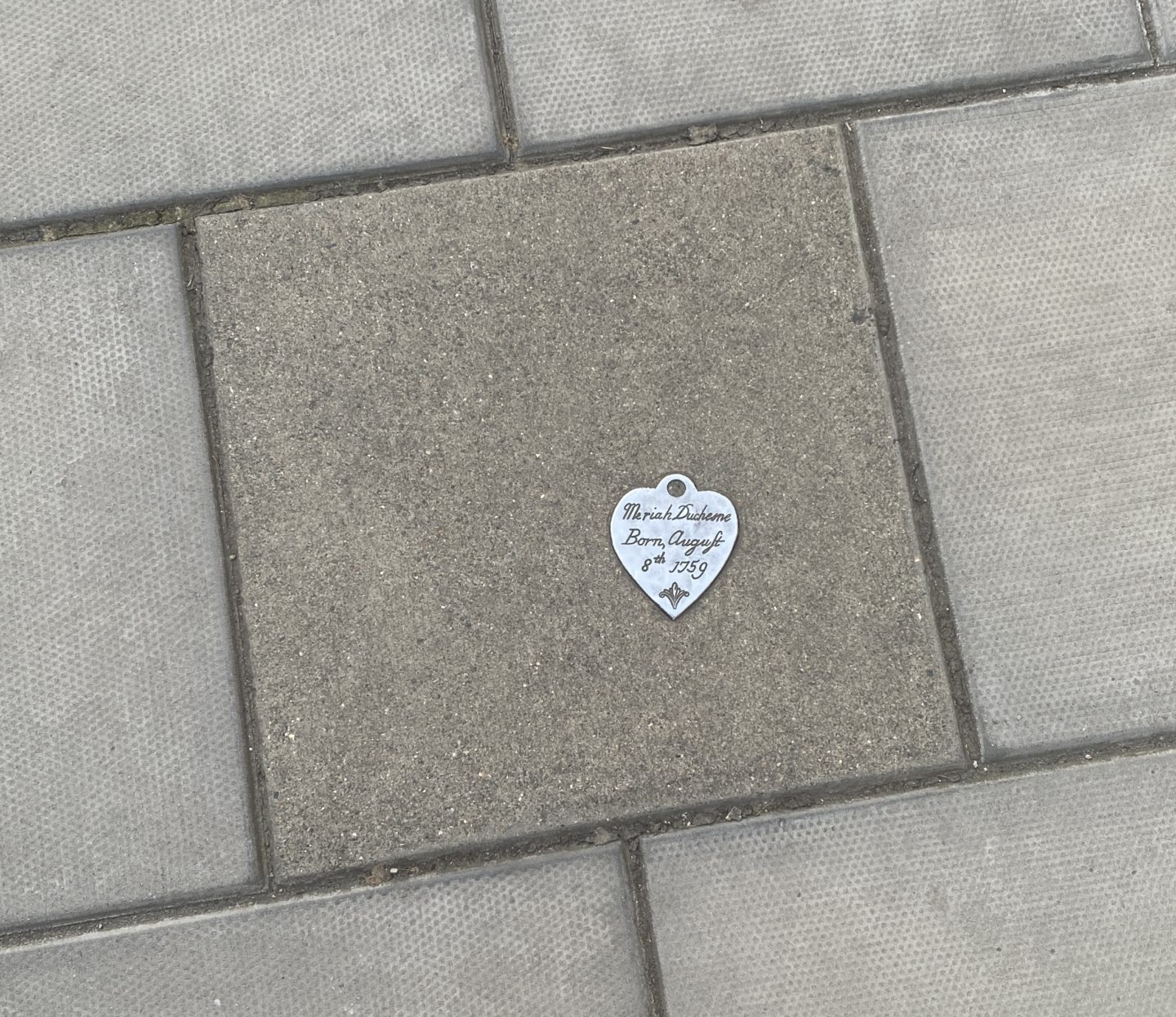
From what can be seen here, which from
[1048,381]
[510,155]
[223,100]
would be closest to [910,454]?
[1048,381]

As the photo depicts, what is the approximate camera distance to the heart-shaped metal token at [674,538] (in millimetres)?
1782

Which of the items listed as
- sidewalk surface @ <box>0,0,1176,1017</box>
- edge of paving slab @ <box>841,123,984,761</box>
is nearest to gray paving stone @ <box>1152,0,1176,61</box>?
sidewalk surface @ <box>0,0,1176,1017</box>

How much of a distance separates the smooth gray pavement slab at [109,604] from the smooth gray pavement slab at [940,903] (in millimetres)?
830

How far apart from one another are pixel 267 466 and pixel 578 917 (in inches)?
38.2

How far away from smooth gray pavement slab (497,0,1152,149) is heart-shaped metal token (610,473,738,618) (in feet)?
2.33

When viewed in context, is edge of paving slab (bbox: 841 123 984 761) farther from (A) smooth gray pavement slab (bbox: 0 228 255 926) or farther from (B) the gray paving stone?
(A) smooth gray pavement slab (bbox: 0 228 255 926)

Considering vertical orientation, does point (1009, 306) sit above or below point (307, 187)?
below

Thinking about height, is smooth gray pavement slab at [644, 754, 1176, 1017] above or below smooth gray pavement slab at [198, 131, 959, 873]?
below

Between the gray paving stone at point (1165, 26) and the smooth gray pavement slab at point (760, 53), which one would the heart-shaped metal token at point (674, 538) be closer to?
the smooth gray pavement slab at point (760, 53)

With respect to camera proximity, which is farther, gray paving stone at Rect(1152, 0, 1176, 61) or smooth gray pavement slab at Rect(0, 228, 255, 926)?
gray paving stone at Rect(1152, 0, 1176, 61)

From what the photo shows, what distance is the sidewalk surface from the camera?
68.6 inches

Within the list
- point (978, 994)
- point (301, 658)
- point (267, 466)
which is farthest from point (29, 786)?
point (978, 994)

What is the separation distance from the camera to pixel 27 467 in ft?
5.97

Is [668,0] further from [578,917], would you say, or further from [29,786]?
[29,786]
